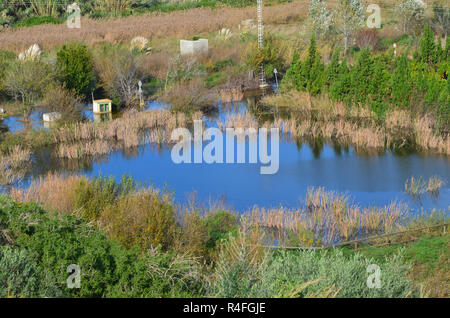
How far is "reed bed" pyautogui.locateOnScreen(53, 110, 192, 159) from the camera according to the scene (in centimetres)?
1831

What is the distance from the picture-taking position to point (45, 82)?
72.9 ft

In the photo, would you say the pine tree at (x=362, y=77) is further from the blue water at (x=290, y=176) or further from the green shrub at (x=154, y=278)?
the green shrub at (x=154, y=278)

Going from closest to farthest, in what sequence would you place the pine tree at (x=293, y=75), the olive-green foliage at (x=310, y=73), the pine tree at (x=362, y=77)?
1. the pine tree at (x=362, y=77)
2. the olive-green foliage at (x=310, y=73)
3. the pine tree at (x=293, y=75)

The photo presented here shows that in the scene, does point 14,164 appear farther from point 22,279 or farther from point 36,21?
point 36,21

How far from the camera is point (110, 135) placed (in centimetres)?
1970

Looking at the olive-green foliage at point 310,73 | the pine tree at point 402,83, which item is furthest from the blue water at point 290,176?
the olive-green foliage at point 310,73

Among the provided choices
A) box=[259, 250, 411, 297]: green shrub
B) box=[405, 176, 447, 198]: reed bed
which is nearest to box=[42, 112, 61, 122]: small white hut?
box=[405, 176, 447, 198]: reed bed

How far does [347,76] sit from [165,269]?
14728mm

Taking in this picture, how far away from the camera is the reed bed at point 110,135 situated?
18312mm

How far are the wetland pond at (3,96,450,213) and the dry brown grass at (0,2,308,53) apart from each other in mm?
15007

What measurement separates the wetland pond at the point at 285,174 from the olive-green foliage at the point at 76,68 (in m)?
6.38

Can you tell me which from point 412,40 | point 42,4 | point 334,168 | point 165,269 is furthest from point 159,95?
point 42,4

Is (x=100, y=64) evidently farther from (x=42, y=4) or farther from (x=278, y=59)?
(x=42, y=4)

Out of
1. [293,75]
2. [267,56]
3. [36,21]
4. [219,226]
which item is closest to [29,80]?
[293,75]
